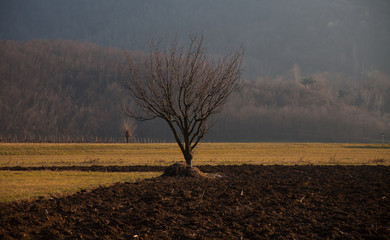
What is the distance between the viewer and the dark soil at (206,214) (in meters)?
9.45

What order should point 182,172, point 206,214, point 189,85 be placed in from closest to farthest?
point 206,214 → point 182,172 → point 189,85

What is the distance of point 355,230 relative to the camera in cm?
965

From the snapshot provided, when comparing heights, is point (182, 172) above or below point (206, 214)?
above

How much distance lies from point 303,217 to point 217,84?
12.5 meters

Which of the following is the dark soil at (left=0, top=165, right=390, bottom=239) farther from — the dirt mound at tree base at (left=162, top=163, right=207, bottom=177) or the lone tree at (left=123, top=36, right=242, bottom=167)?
the lone tree at (left=123, top=36, right=242, bottom=167)

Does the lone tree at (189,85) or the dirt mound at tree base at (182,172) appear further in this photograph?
the lone tree at (189,85)

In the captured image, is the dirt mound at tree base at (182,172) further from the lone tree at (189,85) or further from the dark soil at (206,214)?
the dark soil at (206,214)

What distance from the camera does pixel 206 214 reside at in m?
11.5

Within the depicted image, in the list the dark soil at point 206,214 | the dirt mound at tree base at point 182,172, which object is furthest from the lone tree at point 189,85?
the dark soil at point 206,214

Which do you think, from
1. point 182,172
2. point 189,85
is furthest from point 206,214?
point 189,85

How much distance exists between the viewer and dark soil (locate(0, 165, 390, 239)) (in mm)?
9453

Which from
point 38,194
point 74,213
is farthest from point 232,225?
point 38,194

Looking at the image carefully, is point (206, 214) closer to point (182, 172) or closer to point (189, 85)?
point (182, 172)

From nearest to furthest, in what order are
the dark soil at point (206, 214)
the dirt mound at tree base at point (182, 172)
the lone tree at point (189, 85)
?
1. the dark soil at point (206, 214)
2. the dirt mound at tree base at point (182, 172)
3. the lone tree at point (189, 85)
